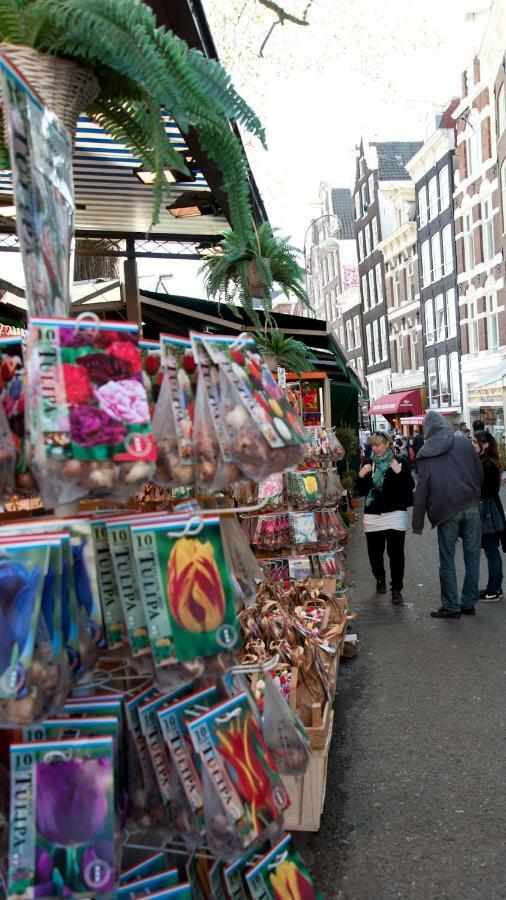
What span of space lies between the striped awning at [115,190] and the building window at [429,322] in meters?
32.6

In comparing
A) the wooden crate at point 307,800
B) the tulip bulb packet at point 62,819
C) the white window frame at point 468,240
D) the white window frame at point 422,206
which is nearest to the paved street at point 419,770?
the wooden crate at point 307,800

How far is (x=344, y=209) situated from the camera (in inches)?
2345

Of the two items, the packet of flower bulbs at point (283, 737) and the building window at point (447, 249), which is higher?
the building window at point (447, 249)

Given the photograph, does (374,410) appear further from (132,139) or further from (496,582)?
(132,139)

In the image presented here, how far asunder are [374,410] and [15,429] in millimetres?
43113

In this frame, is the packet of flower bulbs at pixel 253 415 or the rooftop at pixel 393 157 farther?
the rooftop at pixel 393 157

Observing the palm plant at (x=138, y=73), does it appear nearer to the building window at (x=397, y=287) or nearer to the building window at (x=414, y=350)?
the building window at (x=414, y=350)

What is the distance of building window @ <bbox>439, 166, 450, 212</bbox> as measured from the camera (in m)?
34.6

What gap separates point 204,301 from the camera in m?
8.98

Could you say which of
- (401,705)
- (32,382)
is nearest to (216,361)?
(32,382)

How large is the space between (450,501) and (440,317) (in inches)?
1234

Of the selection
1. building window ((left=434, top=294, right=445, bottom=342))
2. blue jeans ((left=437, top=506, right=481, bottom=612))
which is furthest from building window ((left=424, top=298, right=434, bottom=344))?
blue jeans ((left=437, top=506, right=481, bottom=612))

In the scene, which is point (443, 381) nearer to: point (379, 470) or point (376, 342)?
point (376, 342)

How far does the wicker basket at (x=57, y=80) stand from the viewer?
1862mm
